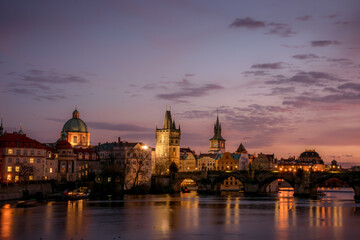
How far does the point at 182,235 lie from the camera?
65500 millimetres

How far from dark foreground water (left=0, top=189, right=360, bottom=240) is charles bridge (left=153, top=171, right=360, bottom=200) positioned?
142ft

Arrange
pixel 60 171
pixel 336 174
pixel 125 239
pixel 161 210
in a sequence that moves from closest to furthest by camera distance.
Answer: pixel 125 239 < pixel 161 210 < pixel 336 174 < pixel 60 171

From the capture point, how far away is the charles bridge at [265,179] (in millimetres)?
144875

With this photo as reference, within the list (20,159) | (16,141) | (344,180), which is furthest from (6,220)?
(344,180)

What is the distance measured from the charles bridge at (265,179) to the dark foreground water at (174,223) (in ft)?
142

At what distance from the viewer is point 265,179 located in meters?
166

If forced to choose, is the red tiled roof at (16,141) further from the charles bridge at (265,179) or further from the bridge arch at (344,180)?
the bridge arch at (344,180)

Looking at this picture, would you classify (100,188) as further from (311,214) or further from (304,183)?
(311,214)

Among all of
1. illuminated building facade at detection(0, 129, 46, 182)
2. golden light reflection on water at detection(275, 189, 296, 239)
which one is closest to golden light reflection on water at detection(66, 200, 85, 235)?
golden light reflection on water at detection(275, 189, 296, 239)

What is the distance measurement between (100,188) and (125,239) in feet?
304

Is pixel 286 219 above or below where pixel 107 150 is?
below

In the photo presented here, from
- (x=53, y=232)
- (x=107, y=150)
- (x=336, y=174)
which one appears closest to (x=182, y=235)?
(x=53, y=232)

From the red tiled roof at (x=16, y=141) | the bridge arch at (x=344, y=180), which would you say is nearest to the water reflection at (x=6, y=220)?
the red tiled roof at (x=16, y=141)

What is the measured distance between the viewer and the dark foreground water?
217 feet
